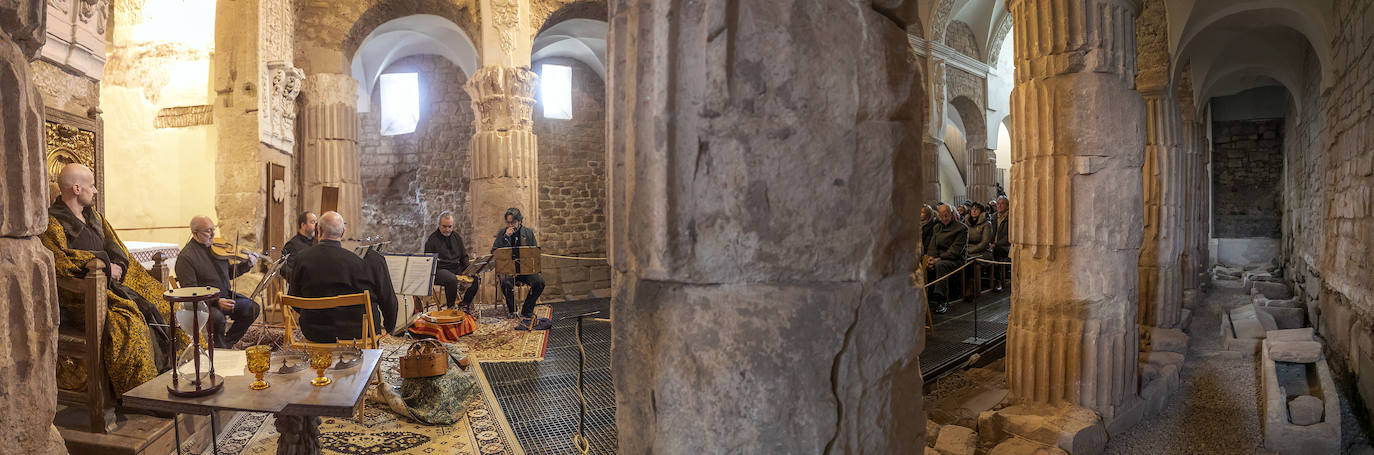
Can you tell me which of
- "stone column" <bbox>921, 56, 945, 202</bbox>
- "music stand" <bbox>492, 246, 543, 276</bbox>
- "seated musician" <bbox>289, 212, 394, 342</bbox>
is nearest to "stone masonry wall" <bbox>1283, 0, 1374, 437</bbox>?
"stone column" <bbox>921, 56, 945, 202</bbox>

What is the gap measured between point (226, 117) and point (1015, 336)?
9.00m

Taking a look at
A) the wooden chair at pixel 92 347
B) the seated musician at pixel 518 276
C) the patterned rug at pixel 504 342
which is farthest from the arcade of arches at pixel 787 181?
the patterned rug at pixel 504 342

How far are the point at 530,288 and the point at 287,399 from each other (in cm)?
585

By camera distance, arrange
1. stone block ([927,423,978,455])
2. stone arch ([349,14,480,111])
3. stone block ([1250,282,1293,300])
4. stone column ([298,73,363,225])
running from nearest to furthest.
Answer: stone block ([927,423,978,455]) → stone column ([298,73,363,225]) → stone block ([1250,282,1293,300]) → stone arch ([349,14,480,111])

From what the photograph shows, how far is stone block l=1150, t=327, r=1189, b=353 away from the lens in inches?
257

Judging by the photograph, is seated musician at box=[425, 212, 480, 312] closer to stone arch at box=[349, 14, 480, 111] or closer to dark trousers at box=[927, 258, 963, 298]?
stone arch at box=[349, 14, 480, 111]

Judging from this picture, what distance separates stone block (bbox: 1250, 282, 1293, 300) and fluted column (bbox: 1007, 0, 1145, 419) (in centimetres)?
743

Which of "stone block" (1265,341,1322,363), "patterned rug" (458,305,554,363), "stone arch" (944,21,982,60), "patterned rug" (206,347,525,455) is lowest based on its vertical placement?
"patterned rug" (206,347,525,455)

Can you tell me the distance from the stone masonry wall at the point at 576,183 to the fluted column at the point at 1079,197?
964 cm

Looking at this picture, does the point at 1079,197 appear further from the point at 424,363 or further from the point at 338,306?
the point at 338,306

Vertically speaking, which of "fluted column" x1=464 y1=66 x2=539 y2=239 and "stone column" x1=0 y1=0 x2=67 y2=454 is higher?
"fluted column" x1=464 y1=66 x2=539 y2=239

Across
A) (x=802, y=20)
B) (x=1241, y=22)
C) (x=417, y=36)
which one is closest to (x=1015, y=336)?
(x=802, y=20)

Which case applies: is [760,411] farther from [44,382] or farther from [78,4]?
[78,4]

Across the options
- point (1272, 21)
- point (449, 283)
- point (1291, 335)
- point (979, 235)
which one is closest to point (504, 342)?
point (449, 283)
